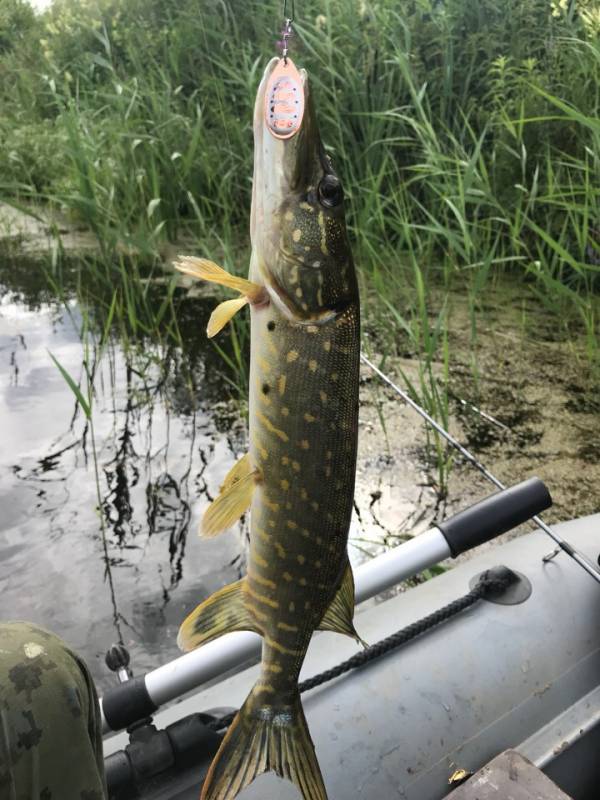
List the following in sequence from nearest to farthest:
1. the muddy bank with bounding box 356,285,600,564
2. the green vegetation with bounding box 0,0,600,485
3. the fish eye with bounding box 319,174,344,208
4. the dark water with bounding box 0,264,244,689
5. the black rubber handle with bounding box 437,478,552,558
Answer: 1. the fish eye with bounding box 319,174,344,208
2. the black rubber handle with bounding box 437,478,552,558
3. the dark water with bounding box 0,264,244,689
4. the muddy bank with bounding box 356,285,600,564
5. the green vegetation with bounding box 0,0,600,485

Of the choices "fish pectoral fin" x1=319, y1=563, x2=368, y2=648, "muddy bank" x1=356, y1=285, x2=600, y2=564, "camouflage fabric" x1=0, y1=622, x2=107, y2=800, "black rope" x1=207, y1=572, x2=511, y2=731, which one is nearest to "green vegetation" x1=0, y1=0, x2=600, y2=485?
"muddy bank" x1=356, y1=285, x2=600, y2=564

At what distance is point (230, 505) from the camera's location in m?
0.96

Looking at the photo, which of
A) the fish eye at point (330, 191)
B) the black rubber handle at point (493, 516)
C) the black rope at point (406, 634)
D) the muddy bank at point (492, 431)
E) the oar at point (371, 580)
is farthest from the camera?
the muddy bank at point (492, 431)

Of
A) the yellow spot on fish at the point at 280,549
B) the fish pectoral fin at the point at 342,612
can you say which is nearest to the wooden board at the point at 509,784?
the fish pectoral fin at the point at 342,612

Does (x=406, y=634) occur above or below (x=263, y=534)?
below

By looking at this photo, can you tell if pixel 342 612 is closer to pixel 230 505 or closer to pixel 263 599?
pixel 263 599

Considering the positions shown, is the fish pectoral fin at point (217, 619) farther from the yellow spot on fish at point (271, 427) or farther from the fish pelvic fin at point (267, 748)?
the yellow spot on fish at point (271, 427)

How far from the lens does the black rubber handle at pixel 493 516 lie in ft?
4.98

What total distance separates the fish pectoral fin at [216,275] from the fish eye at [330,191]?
134mm

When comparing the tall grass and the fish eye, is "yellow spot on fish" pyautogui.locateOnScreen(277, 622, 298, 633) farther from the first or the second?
the tall grass

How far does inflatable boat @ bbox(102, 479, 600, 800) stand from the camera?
1.28m

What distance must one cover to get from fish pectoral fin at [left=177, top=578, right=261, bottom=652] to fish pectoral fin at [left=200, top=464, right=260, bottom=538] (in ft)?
0.31

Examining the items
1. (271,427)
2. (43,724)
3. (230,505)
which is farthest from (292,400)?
(43,724)

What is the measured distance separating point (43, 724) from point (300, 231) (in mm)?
635
